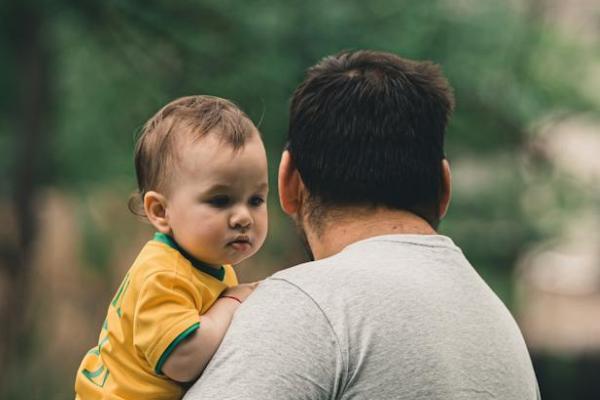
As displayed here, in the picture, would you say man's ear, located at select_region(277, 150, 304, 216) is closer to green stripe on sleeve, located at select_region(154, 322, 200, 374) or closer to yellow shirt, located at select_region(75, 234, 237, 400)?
yellow shirt, located at select_region(75, 234, 237, 400)

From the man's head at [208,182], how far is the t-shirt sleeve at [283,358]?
29 cm

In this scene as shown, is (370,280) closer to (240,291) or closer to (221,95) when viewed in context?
(240,291)

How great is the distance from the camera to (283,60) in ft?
26.0

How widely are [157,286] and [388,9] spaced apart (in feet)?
21.8

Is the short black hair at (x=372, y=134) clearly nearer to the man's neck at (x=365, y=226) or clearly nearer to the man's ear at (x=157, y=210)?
the man's neck at (x=365, y=226)

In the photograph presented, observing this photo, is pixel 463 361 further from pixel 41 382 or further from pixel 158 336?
pixel 41 382

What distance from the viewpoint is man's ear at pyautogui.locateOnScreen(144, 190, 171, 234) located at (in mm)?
2039

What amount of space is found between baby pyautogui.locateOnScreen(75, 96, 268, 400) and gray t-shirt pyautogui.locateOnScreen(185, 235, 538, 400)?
0.12m

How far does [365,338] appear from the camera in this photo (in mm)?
1696

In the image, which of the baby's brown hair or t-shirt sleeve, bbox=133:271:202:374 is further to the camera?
the baby's brown hair

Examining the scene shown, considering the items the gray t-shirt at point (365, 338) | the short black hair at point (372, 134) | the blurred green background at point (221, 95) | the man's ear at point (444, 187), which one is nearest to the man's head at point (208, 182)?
the short black hair at point (372, 134)

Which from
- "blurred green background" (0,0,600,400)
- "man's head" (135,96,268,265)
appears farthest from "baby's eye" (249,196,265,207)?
"blurred green background" (0,0,600,400)

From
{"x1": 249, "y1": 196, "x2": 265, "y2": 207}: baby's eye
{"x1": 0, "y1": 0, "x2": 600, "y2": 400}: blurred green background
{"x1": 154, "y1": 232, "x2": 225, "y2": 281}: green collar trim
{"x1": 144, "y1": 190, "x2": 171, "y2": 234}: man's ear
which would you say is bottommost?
{"x1": 0, "y1": 0, "x2": 600, "y2": 400}: blurred green background

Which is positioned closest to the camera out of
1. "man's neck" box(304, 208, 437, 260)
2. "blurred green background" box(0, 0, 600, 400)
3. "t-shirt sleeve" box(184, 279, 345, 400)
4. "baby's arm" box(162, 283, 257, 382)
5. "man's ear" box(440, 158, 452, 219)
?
"t-shirt sleeve" box(184, 279, 345, 400)
